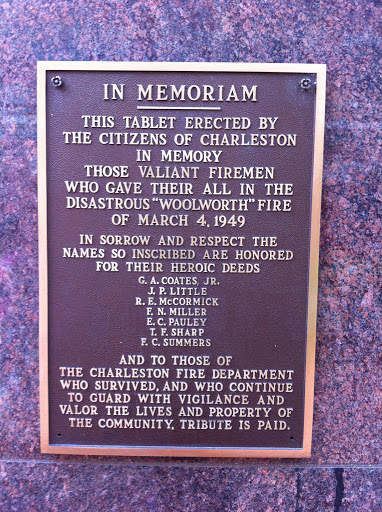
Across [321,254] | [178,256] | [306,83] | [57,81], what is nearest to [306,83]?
[306,83]

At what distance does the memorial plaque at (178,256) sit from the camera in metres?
2.29

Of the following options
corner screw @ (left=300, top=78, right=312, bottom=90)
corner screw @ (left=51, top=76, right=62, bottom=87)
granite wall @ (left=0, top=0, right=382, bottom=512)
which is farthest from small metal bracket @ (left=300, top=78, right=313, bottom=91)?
corner screw @ (left=51, top=76, right=62, bottom=87)

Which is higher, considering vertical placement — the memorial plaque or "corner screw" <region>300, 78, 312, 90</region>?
"corner screw" <region>300, 78, 312, 90</region>

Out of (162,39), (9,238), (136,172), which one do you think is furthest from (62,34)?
(9,238)

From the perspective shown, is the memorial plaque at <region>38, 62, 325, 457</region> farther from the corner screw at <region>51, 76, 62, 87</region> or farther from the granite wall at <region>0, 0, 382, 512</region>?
the granite wall at <region>0, 0, 382, 512</region>

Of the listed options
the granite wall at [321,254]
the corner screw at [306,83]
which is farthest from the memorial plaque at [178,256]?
the granite wall at [321,254]

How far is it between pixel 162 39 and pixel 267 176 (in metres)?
0.93

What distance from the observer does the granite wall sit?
91.7 inches

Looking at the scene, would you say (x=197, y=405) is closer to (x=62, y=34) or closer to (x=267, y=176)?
(x=267, y=176)

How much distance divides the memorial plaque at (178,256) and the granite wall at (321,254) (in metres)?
0.13

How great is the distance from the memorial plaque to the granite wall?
0.13 m

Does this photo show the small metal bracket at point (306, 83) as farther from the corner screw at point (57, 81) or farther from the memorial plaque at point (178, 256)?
the corner screw at point (57, 81)

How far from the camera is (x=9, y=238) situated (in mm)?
2430

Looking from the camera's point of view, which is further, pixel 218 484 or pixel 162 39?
pixel 218 484
